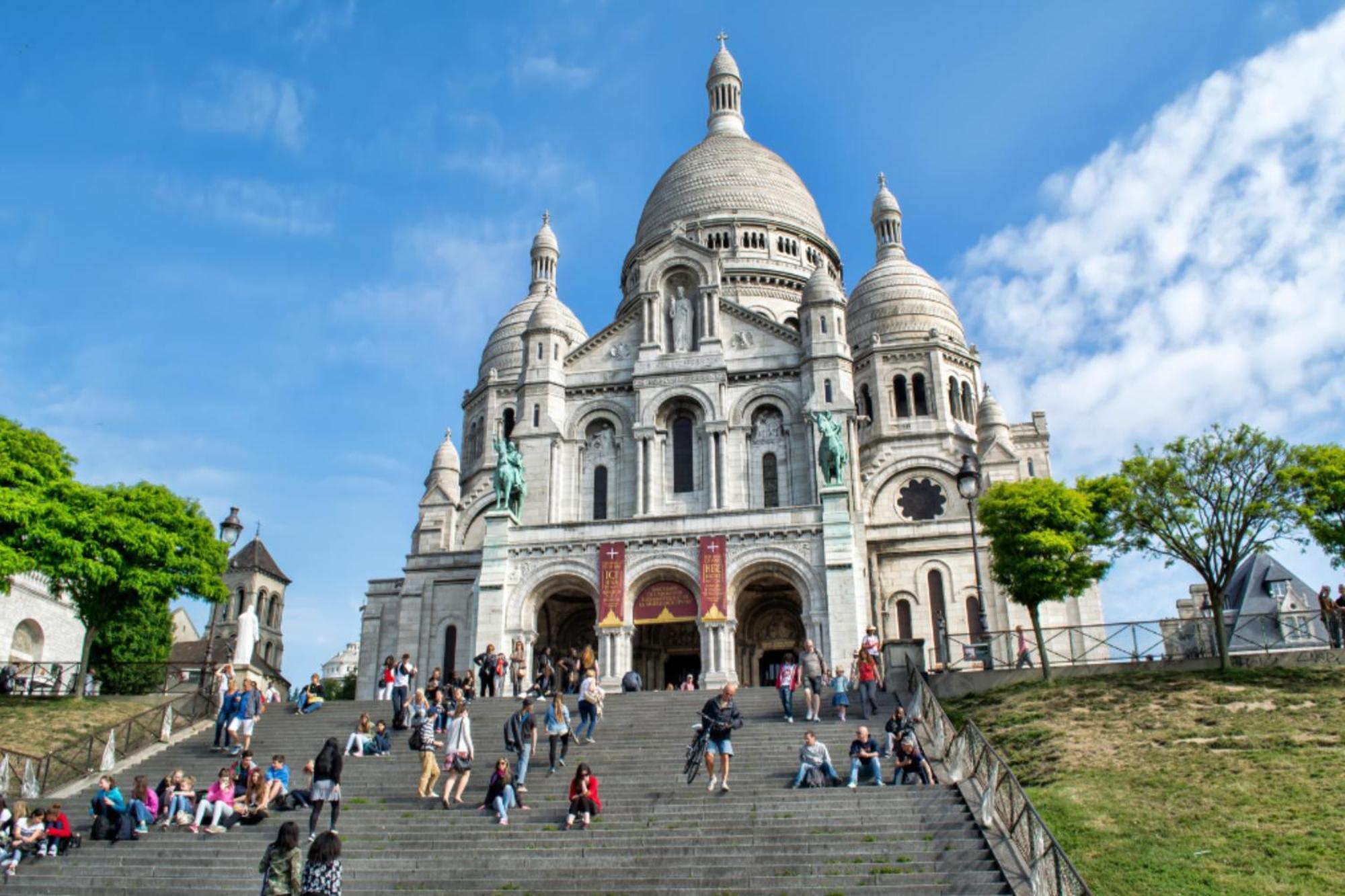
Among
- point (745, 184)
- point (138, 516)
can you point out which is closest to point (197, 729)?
point (138, 516)

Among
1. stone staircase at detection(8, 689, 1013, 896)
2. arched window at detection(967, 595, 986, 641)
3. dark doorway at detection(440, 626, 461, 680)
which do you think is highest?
arched window at detection(967, 595, 986, 641)

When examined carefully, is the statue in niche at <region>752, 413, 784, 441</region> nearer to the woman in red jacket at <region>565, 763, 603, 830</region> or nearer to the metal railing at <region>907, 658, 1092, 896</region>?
the metal railing at <region>907, 658, 1092, 896</region>

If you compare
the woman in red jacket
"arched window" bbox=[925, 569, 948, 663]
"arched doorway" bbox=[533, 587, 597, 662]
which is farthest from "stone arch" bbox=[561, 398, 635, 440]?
the woman in red jacket

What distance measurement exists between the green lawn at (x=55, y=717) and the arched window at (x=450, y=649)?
14.2 meters

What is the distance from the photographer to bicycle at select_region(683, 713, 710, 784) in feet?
61.8

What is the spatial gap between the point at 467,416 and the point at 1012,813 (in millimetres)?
44096

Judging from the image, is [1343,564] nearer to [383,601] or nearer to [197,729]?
[197,729]

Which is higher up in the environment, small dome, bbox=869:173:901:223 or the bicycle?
small dome, bbox=869:173:901:223

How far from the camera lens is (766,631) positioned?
39.8 m

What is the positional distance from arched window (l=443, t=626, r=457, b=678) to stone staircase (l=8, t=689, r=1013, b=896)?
22.5m

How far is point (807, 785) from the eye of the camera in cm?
1855

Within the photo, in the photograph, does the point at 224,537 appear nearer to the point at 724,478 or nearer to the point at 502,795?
the point at 502,795

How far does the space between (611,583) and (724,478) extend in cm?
649

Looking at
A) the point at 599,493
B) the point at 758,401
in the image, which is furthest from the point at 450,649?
the point at 758,401
